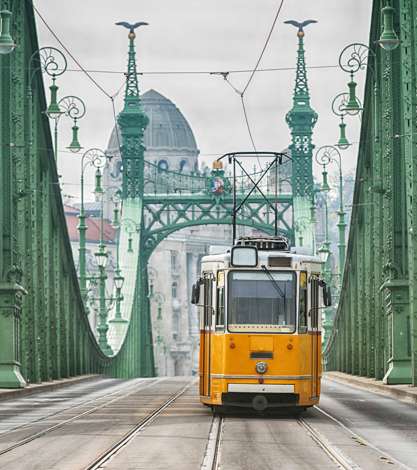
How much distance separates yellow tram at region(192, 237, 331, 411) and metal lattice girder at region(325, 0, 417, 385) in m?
10.1

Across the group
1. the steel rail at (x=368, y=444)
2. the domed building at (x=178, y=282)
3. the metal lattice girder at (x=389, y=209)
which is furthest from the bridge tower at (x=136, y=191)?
the domed building at (x=178, y=282)

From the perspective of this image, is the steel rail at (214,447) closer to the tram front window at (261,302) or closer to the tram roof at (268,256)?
the tram front window at (261,302)

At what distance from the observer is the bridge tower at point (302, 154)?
90938 millimetres

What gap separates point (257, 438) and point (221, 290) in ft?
16.1

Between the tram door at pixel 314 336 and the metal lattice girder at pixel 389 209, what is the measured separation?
30.8 feet

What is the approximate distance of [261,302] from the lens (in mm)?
27406

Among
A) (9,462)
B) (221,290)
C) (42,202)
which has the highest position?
(42,202)

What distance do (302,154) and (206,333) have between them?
6586 cm

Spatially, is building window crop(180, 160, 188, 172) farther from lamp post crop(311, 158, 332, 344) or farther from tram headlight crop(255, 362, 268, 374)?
tram headlight crop(255, 362, 268, 374)

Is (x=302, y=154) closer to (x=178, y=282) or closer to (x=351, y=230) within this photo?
(x=351, y=230)

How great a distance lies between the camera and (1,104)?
41.7 meters

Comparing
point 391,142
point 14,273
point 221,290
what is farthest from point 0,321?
point 221,290

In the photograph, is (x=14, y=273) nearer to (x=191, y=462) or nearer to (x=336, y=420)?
(x=336, y=420)

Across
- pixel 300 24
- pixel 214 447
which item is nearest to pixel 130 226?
pixel 300 24
